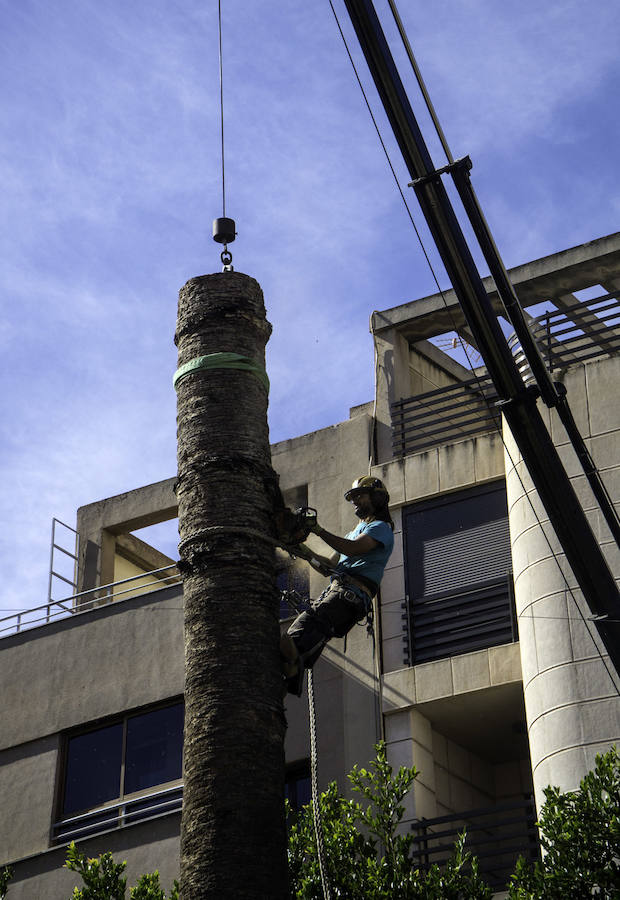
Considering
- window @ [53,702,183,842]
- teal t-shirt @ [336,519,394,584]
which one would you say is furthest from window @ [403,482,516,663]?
teal t-shirt @ [336,519,394,584]

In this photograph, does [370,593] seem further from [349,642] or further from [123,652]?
[123,652]

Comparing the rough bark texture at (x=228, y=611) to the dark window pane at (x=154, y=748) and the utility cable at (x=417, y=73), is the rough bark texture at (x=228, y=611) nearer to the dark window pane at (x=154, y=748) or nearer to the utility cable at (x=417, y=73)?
the utility cable at (x=417, y=73)

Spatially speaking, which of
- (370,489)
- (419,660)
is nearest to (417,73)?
(370,489)

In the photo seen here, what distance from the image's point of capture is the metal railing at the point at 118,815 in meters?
19.6

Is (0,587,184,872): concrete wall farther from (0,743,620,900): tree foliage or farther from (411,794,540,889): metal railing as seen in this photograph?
(0,743,620,900): tree foliage

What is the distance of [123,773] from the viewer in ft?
66.3

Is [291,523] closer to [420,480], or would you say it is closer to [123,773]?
[420,480]

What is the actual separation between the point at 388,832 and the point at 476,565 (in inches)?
279

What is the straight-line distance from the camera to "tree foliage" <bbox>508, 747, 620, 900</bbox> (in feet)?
36.5

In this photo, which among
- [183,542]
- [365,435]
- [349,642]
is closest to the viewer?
[183,542]

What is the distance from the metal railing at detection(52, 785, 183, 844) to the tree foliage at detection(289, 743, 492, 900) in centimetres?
634

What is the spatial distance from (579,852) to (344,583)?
2.84 metres

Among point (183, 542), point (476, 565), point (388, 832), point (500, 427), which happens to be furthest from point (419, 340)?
point (183, 542)

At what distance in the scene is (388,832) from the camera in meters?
12.7
